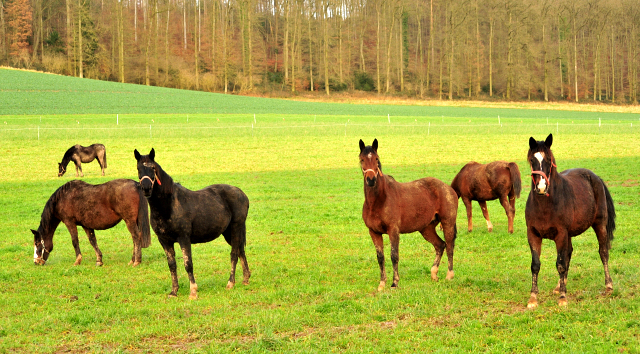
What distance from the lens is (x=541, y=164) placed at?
281 inches

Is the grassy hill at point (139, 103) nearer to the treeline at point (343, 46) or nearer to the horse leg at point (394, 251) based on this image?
the treeline at point (343, 46)

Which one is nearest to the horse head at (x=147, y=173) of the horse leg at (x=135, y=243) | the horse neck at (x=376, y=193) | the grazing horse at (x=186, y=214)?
the grazing horse at (x=186, y=214)

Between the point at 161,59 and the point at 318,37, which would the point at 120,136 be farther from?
the point at 318,37

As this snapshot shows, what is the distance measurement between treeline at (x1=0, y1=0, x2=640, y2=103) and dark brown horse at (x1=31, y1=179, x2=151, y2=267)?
67438 mm

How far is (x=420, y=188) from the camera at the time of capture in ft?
30.7

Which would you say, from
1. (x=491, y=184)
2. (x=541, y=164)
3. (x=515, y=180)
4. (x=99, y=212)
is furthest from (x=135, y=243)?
(x=515, y=180)

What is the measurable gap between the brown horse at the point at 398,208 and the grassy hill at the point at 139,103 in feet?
157

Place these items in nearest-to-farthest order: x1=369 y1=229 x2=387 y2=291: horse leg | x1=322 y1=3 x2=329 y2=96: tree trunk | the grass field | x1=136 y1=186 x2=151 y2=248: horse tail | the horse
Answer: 1. the grass field
2. x1=369 y1=229 x2=387 y2=291: horse leg
3. x1=136 y1=186 x2=151 y2=248: horse tail
4. the horse
5. x1=322 y1=3 x2=329 y2=96: tree trunk

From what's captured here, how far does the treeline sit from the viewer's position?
78062mm

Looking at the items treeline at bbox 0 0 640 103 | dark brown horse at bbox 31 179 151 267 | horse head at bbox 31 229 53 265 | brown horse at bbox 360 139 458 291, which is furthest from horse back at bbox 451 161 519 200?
treeline at bbox 0 0 640 103

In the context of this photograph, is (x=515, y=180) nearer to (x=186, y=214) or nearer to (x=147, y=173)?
(x=186, y=214)

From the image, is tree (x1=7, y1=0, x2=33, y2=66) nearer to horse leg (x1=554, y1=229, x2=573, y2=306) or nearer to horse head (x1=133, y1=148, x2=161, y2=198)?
horse head (x1=133, y1=148, x2=161, y2=198)

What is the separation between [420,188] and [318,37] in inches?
3121

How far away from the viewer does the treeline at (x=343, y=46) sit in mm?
78062
